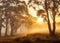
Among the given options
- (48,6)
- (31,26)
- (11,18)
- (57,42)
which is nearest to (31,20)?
(31,26)

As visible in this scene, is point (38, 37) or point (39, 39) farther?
point (38, 37)

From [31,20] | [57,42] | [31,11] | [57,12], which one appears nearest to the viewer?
[57,42]

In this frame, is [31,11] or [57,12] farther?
[31,11]

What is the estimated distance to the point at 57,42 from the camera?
44.7 ft


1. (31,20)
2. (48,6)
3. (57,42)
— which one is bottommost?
(57,42)

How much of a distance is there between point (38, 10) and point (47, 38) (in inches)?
103

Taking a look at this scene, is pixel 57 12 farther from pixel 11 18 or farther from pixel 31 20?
pixel 11 18

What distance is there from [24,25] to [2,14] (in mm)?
2733

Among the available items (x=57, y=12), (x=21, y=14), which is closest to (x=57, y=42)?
(x=57, y=12)

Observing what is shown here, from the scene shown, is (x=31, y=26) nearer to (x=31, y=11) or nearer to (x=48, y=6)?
(x=31, y=11)

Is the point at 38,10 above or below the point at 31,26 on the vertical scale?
above

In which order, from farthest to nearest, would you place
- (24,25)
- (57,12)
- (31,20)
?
(24,25)
(31,20)
(57,12)

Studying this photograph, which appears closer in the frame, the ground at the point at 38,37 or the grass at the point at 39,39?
the grass at the point at 39,39

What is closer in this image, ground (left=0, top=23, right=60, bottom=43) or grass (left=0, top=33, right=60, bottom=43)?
grass (left=0, top=33, right=60, bottom=43)
